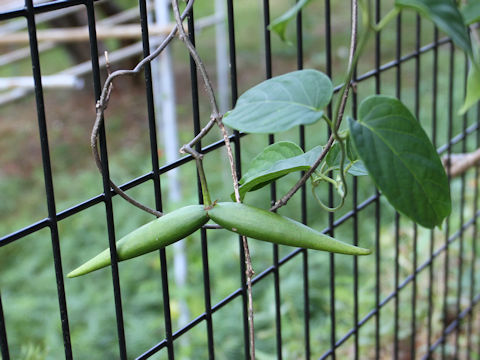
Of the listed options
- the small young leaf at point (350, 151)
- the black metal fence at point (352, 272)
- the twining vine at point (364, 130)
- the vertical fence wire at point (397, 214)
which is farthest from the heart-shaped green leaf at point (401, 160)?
the vertical fence wire at point (397, 214)

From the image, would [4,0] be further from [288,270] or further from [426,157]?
[426,157]

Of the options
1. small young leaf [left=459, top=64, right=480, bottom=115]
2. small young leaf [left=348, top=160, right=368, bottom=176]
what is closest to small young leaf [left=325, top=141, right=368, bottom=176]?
small young leaf [left=348, top=160, right=368, bottom=176]

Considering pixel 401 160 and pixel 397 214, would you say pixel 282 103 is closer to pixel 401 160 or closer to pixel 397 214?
pixel 401 160

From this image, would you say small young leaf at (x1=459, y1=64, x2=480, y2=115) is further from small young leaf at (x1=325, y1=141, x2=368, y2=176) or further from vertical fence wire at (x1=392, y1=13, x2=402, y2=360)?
vertical fence wire at (x1=392, y1=13, x2=402, y2=360)

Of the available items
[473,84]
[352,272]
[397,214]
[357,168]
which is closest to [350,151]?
[357,168]

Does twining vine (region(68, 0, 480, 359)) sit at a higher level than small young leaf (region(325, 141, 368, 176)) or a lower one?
higher

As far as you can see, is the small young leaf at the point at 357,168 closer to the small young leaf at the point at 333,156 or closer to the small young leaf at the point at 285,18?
the small young leaf at the point at 333,156
